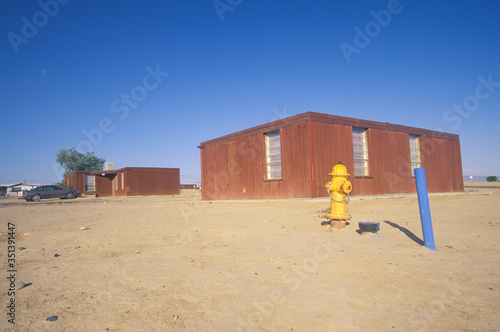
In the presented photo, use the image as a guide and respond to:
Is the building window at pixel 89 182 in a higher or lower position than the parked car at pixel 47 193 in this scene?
higher

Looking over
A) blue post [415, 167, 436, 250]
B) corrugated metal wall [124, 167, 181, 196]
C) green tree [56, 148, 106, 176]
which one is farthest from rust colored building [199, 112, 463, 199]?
green tree [56, 148, 106, 176]

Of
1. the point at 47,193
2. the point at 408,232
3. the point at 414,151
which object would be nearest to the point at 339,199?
the point at 408,232

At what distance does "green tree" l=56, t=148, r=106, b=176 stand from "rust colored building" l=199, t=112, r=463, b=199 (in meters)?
62.9

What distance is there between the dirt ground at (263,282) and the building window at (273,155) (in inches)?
329

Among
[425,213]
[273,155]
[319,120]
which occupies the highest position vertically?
[319,120]

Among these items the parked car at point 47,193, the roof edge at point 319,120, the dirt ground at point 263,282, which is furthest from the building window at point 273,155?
the parked car at point 47,193

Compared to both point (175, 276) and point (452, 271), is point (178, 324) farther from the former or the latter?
point (452, 271)

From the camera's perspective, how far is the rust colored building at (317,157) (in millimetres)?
12656

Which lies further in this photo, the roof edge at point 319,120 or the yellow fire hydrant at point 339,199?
the roof edge at point 319,120

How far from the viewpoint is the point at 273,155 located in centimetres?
1429

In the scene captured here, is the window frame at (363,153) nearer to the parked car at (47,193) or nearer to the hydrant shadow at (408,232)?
the hydrant shadow at (408,232)

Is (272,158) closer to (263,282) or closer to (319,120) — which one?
(319,120)

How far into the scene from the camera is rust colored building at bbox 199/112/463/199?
12656mm

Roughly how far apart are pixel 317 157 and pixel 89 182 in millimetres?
33099
